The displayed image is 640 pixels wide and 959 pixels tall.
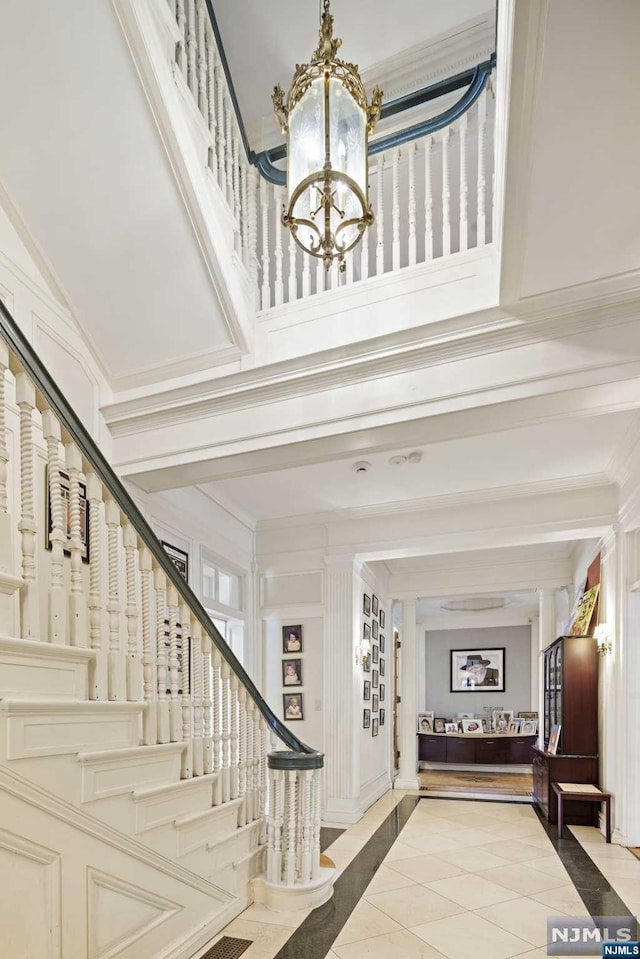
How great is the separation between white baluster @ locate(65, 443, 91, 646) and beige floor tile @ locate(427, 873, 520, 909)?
9.94 feet

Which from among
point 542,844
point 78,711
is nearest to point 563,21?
point 78,711

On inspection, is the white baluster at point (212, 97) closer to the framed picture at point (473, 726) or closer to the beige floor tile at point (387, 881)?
the beige floor tile at point (387, 881)

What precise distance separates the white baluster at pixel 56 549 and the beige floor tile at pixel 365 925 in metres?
2.25

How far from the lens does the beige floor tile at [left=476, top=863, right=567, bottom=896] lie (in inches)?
168

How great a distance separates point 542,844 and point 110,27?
637cm

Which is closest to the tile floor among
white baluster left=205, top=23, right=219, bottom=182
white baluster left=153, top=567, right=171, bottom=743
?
white baluster left=153, top=567, right=171, bottom=743

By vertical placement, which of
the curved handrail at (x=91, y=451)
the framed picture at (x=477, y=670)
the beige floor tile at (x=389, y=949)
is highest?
the curved handrail at (x=91, y=451)

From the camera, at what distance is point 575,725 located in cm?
636

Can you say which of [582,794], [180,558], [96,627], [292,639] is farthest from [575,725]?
[96,627]

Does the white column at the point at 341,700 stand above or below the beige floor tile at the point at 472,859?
above

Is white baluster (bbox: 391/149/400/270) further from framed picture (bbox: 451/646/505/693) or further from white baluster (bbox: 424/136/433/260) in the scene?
framed picture (bbox: 451/646/505/693)

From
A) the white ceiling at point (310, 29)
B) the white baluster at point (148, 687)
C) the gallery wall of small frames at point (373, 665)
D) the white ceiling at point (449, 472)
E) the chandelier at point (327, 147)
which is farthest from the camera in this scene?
the gallery wall of small frames at point (373, 665)

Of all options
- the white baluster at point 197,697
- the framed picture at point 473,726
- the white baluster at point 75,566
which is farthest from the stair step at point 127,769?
the framed picture at point 473,726

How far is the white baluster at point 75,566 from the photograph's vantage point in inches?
94.0
